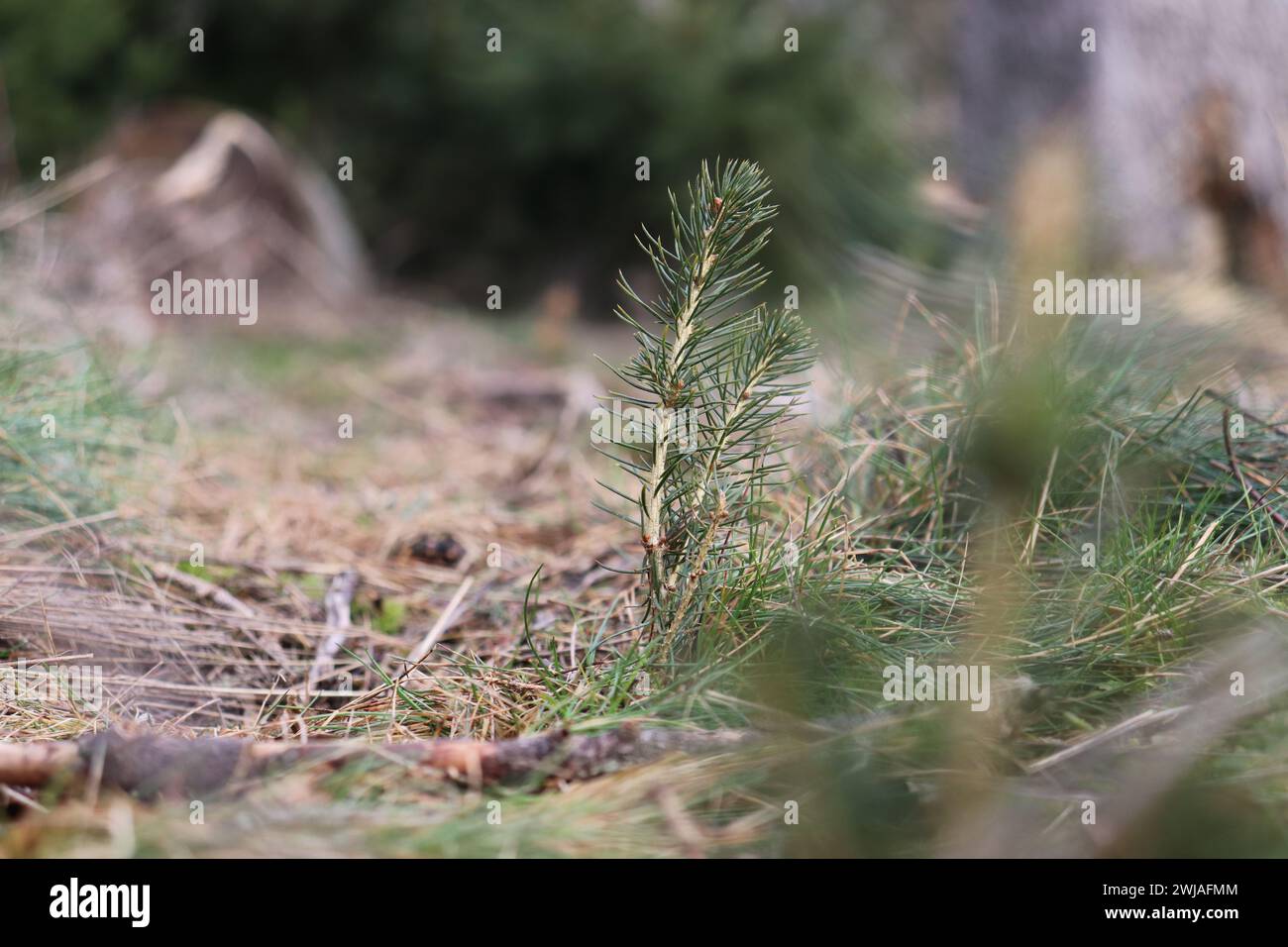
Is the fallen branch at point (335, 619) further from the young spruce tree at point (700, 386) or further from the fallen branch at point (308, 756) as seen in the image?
the young spruce tree at point (700, 386)

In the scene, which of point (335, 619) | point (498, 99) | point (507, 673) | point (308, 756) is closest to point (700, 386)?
point (507, 673)

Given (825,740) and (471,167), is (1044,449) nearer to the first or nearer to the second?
(825,740)

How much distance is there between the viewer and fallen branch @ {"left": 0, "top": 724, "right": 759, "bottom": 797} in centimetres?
100

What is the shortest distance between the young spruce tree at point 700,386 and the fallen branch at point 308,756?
0.58ft

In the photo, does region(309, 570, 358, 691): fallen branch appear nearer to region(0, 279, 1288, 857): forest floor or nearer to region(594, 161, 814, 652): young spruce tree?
region(0, 279, 1288, 857): forest floor

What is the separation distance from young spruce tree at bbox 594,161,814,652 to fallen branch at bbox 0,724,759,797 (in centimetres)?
18

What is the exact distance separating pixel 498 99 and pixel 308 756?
556cm

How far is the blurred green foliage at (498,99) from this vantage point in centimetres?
578
